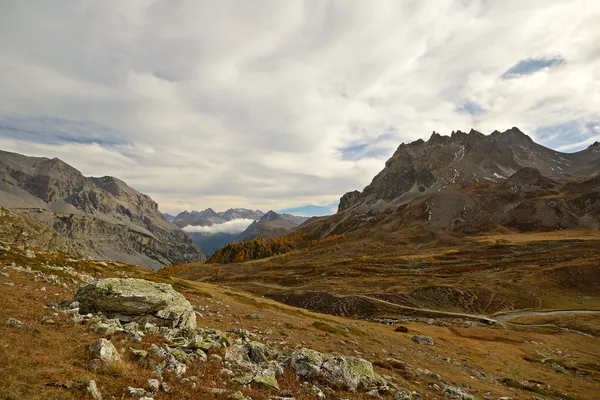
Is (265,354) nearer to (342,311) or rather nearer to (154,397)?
(154,397)

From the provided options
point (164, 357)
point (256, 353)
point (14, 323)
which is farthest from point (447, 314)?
point (14, 323)

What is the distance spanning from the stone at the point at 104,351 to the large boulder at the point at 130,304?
8.75 meters

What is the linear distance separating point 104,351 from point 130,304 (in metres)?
10.2

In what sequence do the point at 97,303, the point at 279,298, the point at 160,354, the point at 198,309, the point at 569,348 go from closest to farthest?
1. the point at 160,354
2. the point at 97,303
3. the point at 198,309
4. the point at 569,348
5. the point at 279,298

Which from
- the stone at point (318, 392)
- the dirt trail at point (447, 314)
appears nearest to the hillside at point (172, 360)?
the stone at point (318, 392)

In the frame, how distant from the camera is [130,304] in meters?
24.1

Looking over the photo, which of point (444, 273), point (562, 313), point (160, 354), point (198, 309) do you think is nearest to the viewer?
point (160, 354)

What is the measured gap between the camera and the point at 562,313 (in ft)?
345

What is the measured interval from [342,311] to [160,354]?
10180cm

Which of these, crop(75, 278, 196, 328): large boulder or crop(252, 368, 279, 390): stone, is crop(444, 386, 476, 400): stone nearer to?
crop(252, 368, 279, 390): stone

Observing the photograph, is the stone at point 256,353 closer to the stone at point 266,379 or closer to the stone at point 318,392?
the stone at point 266,379

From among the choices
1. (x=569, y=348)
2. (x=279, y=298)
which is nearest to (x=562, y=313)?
(x=569, y=348)

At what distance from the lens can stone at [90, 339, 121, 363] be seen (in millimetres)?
14469

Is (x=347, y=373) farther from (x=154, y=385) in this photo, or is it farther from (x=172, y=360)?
(x=154, y=385)
